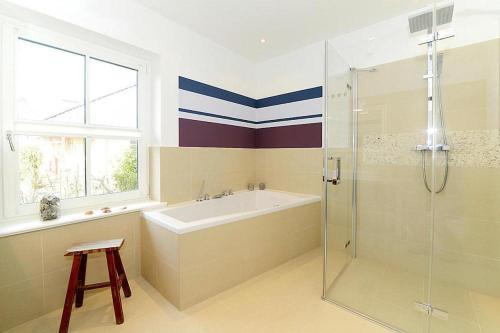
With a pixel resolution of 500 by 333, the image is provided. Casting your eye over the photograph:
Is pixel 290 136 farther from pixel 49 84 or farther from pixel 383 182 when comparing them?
pixel 49 84

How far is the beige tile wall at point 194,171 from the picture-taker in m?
2.53

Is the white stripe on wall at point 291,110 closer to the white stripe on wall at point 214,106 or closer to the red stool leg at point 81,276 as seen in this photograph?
the white stripe on wall at point 214,106

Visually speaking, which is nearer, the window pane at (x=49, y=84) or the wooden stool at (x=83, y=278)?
the wooden stool at (x=83, y=278)

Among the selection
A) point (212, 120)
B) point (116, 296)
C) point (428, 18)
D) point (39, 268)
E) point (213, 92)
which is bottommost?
point (116, 296)

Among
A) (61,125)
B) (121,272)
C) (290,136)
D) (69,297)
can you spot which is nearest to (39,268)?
(69,297)

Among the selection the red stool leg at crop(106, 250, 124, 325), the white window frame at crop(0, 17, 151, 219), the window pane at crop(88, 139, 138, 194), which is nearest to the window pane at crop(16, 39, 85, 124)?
the white window frame at crop(0, 17, 151, 219)

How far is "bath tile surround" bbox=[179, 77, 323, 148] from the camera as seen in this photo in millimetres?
2779

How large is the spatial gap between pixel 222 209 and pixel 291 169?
3.51ft

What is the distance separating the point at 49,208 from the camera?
1.83 m

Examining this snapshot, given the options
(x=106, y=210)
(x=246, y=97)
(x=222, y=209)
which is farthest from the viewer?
(x=246, y=97)

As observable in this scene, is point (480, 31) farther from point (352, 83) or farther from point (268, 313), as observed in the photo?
point (268, 313)

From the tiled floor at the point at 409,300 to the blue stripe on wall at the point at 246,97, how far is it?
6.83 ft

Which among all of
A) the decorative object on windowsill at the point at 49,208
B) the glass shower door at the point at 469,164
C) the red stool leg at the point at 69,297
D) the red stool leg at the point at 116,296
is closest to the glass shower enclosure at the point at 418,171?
the glass shower door at the point at 469,164

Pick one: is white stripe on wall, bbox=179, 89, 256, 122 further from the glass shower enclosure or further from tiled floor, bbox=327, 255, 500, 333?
tiled floor, bbox=327, 255, 500, 333
